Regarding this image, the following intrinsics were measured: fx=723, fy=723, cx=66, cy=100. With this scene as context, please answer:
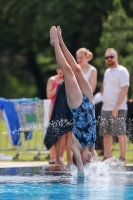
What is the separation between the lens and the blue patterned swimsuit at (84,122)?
9828mm

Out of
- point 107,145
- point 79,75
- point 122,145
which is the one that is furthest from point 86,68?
point 79,75

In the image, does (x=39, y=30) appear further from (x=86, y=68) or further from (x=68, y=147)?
(x=68, y=147)

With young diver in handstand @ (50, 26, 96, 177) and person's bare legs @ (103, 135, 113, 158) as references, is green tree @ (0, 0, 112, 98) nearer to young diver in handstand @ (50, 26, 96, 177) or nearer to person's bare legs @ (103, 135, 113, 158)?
person's bare legs @ (103, 135, 113, 158)

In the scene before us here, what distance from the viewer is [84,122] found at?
995 centimetres

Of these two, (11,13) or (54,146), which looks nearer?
(54,146)

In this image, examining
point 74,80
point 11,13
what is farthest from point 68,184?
point 11,13

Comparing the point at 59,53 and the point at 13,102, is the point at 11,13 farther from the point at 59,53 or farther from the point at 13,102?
the point at 59,53

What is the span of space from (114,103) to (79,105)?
2704mm

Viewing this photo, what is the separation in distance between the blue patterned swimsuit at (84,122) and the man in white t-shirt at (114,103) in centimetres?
227

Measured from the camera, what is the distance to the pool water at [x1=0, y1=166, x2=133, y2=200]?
24.7 ft

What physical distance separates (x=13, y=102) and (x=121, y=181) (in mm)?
6325

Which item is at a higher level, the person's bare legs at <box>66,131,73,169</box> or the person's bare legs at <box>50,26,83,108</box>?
the person's bare legs at <box>50,26,83,108</box>

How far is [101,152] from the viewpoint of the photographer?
566 inches

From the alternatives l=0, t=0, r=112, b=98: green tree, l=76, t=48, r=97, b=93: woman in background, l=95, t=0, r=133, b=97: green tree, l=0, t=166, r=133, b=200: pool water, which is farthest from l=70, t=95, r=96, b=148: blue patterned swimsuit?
l=0, t=0, r=112, b=98: green tree
